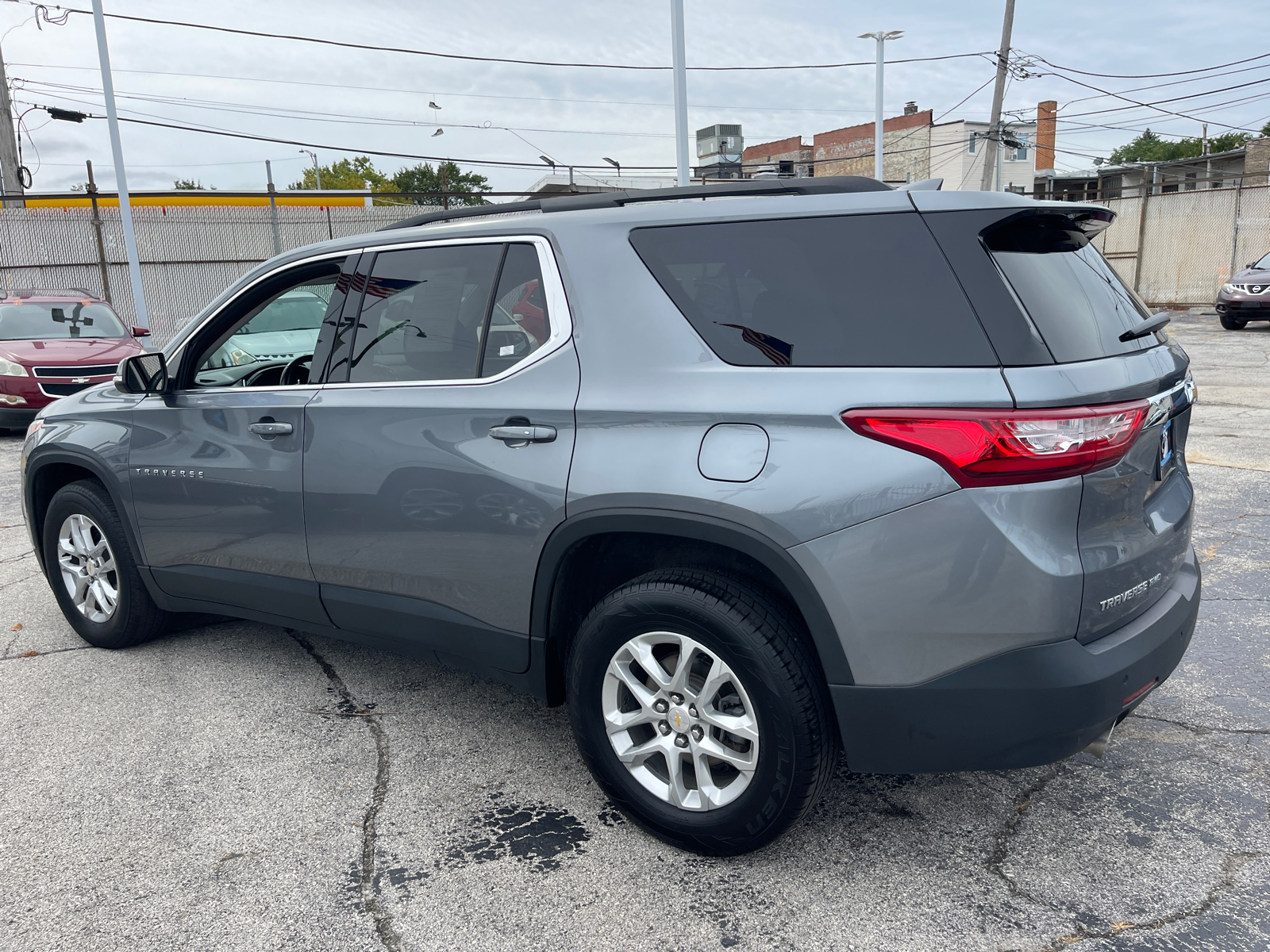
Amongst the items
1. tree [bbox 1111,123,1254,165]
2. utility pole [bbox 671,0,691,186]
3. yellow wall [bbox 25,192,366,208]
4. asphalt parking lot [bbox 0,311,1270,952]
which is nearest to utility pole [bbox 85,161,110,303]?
yellow wall [bbox 25,192,366,208]

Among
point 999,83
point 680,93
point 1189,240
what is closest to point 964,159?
point 999,83

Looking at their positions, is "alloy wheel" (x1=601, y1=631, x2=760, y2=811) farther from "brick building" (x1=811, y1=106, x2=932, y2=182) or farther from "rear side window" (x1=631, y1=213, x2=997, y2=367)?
"brick building" (x1=811, y1=106, x2=932, y2=182)

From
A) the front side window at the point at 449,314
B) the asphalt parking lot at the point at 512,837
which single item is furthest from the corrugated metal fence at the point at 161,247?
the front side window at the point at 449,314

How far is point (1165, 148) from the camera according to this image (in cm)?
9038

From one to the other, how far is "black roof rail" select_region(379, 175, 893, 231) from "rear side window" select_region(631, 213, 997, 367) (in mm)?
164

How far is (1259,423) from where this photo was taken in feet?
29.7

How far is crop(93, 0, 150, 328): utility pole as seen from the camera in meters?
17.3

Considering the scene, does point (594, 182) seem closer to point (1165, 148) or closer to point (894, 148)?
point (894, 148)

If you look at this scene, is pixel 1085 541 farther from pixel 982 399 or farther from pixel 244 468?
pixel 244 468

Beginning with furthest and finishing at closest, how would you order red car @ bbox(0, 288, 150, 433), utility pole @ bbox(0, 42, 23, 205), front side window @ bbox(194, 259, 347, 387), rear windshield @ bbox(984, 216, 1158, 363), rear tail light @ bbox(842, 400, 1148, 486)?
utility pole @ bbox(0, 42, 23, 205) < red car @ bbox(0, 288, 150, 433) < front side window @ bbox(194, 259, 347, 387) < rear windshield @ bbox(984, 216, 1158, 363) < rear tail light @ bbox(842, 400, 1148, 486)

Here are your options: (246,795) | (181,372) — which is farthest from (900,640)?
(181,372)

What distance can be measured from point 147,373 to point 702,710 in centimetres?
286

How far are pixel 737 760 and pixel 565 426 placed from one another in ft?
3.39

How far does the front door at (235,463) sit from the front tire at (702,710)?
1.35 metres
